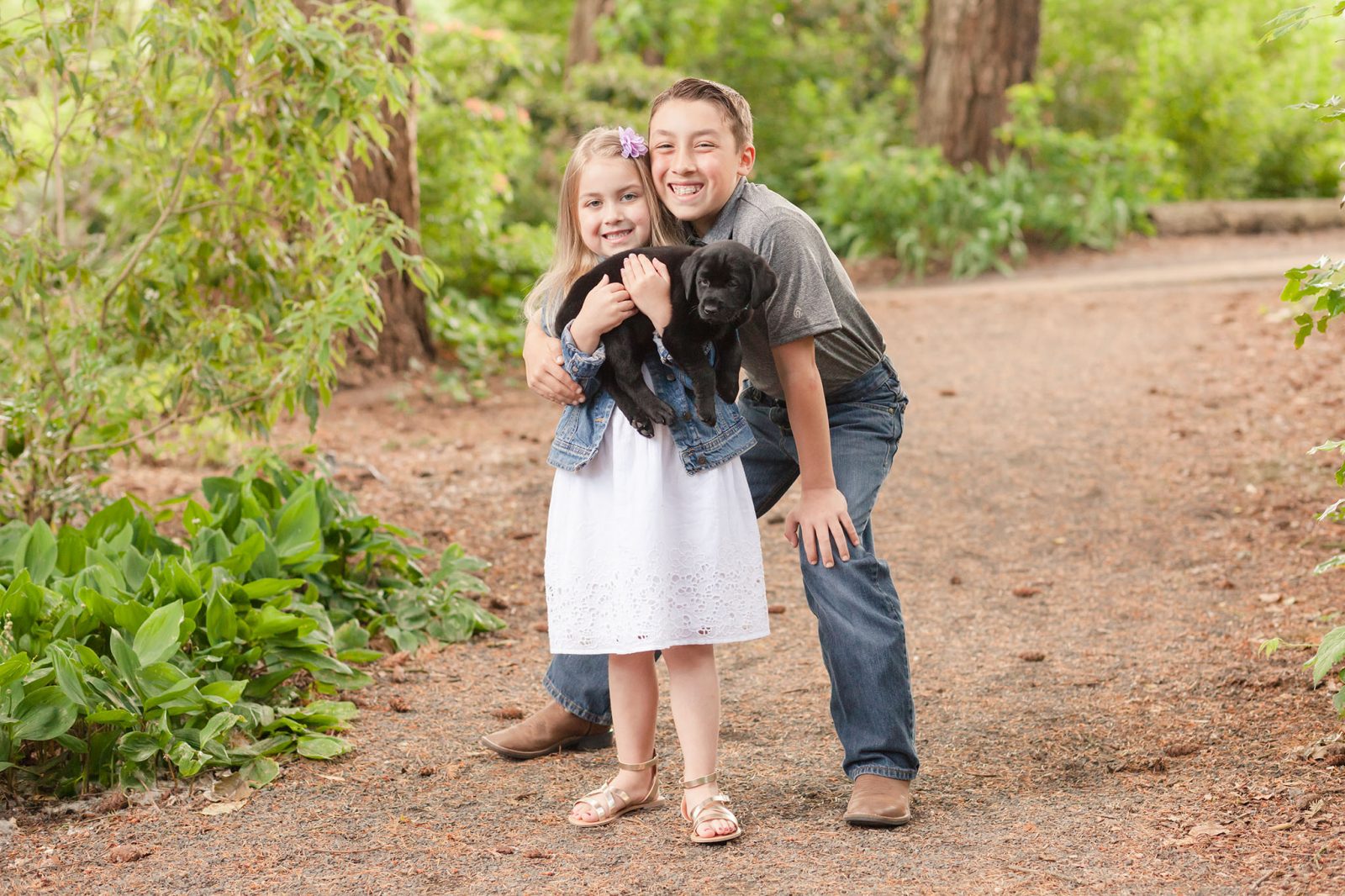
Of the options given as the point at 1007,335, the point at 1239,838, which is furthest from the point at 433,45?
the point at 1239,838

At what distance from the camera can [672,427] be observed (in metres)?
2.76

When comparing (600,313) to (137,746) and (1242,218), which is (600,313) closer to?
(137,746)

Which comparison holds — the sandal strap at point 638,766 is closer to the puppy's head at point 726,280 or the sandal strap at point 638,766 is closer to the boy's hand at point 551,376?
the boy's hand at point 551,376

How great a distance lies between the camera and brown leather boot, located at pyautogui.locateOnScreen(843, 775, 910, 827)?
2854 mm

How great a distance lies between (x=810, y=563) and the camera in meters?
2.93

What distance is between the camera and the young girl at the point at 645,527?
9.05 feet

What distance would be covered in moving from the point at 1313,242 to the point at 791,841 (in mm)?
11072

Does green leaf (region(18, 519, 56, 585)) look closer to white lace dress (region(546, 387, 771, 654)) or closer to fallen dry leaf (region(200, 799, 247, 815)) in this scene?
fallen dry leaf (region(200, 799, 247, 815))

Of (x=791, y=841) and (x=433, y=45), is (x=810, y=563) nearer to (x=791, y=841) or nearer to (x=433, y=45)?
(x=791, y=841)

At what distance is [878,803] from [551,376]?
1.19 metres

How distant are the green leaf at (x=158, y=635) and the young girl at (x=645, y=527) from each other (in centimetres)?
98

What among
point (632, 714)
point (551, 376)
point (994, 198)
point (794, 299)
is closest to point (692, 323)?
point (794, 299)

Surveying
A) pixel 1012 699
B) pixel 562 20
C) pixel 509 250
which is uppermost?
pixel 562 20

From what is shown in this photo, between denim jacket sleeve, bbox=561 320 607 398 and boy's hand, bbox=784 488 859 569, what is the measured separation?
53cm
